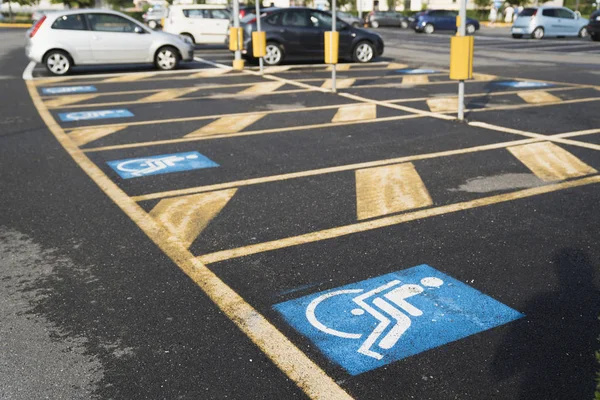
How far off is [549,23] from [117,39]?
24.2m

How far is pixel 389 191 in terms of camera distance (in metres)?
5.97

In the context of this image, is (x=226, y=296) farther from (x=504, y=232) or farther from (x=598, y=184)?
(x=598, y=184)

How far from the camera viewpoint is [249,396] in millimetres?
2914

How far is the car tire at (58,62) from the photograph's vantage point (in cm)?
1570

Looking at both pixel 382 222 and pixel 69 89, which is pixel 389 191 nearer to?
pixel 382 222

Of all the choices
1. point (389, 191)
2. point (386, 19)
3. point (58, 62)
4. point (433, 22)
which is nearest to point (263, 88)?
point (58, 62)

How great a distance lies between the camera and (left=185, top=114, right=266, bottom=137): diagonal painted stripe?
8.86m

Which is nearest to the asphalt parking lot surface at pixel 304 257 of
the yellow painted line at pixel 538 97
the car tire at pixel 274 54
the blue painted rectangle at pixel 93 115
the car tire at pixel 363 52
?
the blue painted rectangle at pixel 93 115

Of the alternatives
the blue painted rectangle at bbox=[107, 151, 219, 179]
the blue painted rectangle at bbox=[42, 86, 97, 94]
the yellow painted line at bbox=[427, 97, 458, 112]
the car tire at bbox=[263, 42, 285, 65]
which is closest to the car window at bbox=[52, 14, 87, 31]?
the blue painted rectangle at bbox=[42, 86, 97, 94]

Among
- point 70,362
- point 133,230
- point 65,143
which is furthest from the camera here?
point 65,143

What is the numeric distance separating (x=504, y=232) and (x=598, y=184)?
70.1 inches

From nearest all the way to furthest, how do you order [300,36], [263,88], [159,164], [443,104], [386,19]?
[159,164] < [443,104] < [263,88] < [300,36] < [386,19]

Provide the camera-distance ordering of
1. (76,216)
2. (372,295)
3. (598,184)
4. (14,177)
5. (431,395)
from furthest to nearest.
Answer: (14,177)
(598,184)
(76,216)
(372,295)
(431,395)

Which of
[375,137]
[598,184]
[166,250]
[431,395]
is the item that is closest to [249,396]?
[431,395]
